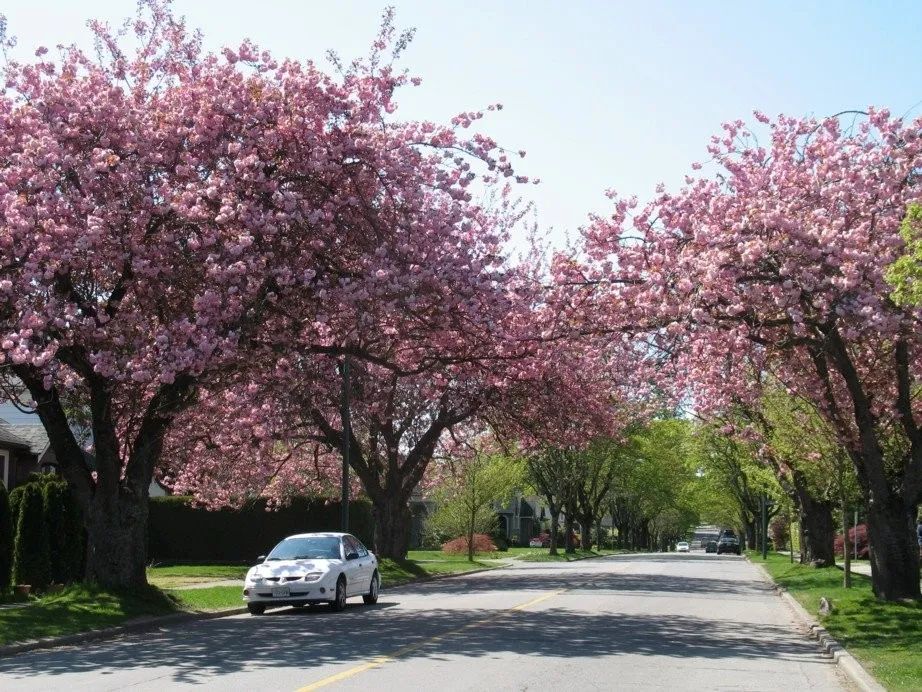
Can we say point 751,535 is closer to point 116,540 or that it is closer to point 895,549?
point 895,549

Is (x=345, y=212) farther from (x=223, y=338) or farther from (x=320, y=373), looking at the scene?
(x=320, y=373)

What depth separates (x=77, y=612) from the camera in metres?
18.6

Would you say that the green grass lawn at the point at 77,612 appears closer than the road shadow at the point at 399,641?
No

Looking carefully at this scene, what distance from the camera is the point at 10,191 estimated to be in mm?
17344

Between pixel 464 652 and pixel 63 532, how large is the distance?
15.4 m

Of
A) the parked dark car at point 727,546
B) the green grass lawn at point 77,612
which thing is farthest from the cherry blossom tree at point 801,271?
the parked dark car at point 727,546

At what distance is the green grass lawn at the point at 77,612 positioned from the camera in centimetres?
1652

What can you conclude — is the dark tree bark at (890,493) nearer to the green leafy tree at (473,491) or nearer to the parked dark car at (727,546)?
the green leafy tree at (473,491)

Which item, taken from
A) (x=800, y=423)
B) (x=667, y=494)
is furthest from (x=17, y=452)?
(x=667, y=494)

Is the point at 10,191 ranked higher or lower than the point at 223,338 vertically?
higher

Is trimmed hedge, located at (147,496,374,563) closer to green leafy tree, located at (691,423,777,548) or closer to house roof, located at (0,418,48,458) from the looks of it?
house roof, located at (0,418,48,458)

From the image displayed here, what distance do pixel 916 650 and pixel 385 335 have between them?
11.1 m

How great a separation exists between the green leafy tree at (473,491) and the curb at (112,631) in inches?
1013

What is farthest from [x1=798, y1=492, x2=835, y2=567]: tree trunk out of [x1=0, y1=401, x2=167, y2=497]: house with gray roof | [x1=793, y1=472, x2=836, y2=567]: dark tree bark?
[x1=0, y1=401, x2=167, y2=497]: house with gray roof
